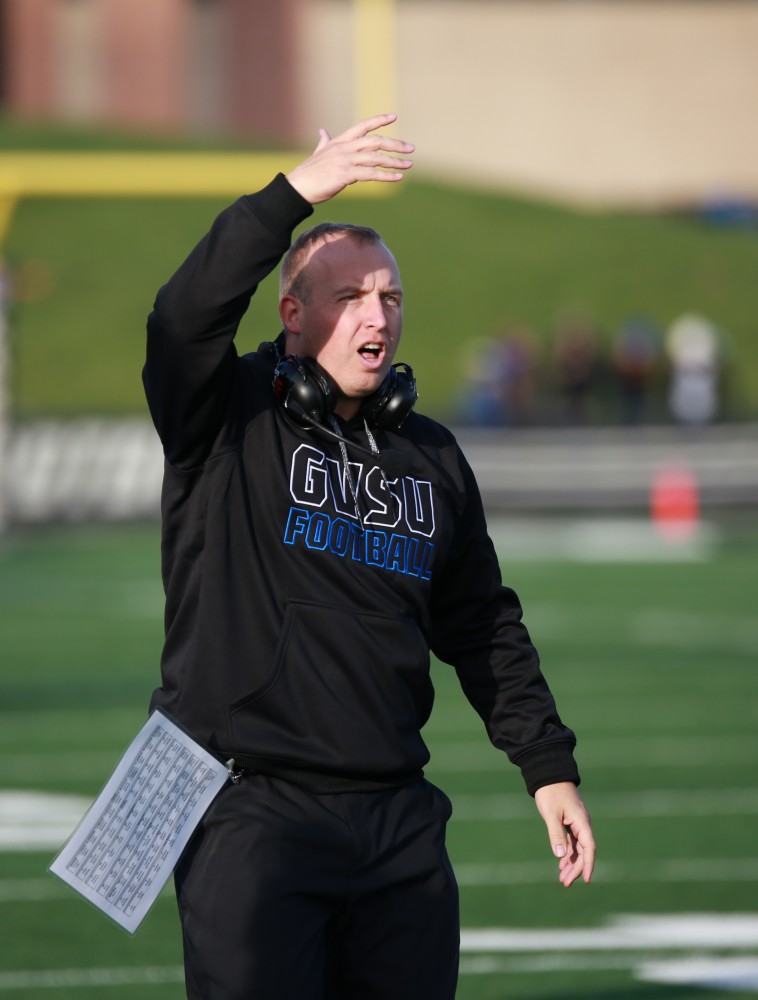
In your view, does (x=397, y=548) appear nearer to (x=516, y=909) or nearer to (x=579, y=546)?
(x=516, y=909)

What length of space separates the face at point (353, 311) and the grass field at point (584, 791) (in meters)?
2.17

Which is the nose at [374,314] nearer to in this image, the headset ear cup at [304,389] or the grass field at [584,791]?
the headset ear cup at [304,389]

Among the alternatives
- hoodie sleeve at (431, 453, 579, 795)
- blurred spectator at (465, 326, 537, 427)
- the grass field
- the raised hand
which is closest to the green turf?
blurred spectator at (465, 326, 537, 427)

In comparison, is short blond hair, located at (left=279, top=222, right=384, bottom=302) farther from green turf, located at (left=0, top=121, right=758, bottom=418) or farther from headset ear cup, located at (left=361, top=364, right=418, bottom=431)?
green turf, located at (left=0, top=121, right=758, bottom=418)

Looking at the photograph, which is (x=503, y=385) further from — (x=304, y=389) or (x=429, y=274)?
(x=304, y=389)

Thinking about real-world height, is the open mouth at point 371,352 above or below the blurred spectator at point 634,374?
above

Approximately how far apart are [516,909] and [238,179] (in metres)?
9.35

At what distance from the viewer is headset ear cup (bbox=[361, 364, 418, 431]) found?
301 cm

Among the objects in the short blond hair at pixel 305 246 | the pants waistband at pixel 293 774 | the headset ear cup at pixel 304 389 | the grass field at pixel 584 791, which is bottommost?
the grass field at pixel 584 791

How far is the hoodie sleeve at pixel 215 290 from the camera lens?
2711mm

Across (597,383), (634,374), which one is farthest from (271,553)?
(597,383)

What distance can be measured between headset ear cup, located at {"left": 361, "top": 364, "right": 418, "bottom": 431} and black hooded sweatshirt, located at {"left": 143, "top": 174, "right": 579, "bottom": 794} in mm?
35

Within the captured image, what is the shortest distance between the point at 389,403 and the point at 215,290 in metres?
0.42

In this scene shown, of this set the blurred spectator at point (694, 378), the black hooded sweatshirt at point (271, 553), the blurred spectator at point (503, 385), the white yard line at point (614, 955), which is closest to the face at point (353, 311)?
the black hooded sweatshirt at point (271, 553)
